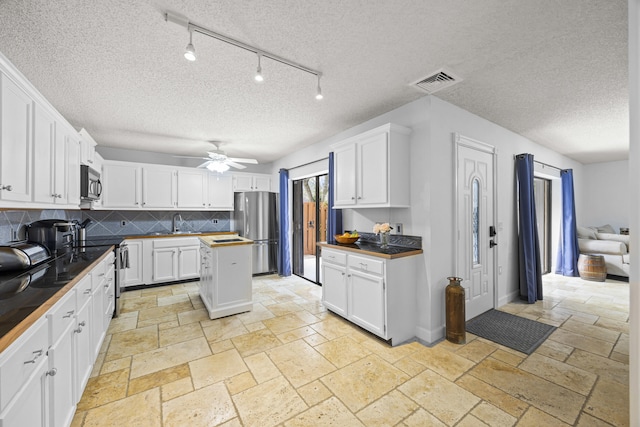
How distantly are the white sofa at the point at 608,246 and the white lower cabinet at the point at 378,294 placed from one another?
5.07 metres

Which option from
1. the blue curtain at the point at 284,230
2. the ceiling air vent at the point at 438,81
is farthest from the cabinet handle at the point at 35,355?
the blue curtain at the point at 284,230

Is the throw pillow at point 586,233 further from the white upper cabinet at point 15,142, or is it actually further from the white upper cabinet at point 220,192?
the white upper cabinet at point 15,142

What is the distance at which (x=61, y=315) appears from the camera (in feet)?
4.89

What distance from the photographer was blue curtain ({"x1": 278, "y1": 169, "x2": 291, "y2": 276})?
5441mm

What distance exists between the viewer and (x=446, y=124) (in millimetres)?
2928

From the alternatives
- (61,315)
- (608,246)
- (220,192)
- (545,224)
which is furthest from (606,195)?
(61,315)

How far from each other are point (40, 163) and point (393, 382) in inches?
126

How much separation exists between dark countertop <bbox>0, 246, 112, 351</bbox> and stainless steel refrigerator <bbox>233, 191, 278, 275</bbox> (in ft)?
10.2

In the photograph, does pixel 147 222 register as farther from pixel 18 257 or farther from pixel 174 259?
pixel 18 257

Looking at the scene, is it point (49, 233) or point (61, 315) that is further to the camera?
point (49, 233)

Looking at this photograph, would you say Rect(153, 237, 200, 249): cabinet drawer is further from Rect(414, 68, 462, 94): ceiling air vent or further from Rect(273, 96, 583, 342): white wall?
Rect(414, 68, 462, 94): ceiling air vent

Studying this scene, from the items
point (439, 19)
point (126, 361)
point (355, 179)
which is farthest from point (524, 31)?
point (126, 361)

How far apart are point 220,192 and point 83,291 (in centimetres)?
383

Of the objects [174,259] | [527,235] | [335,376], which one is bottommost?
[335,376]
